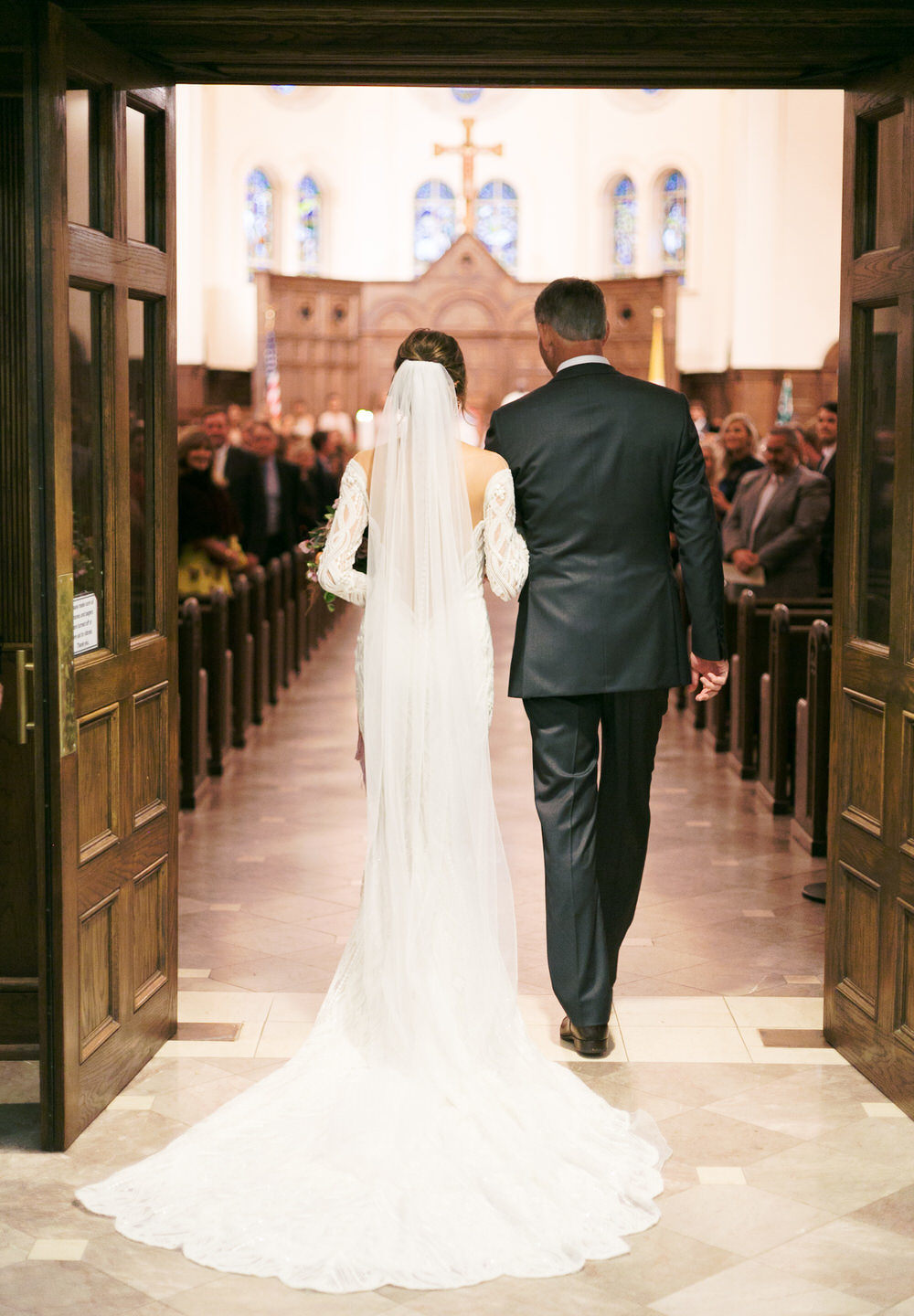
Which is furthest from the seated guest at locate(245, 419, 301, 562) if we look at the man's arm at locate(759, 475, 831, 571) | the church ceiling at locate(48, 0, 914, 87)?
the church ceiling at locate(48, 0, 914, 87)

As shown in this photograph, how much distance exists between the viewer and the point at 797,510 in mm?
8859

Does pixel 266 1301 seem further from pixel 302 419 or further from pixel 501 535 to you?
pixel 302 419

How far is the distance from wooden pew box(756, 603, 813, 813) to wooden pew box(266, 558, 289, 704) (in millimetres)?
4237

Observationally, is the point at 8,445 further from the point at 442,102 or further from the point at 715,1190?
the point at 442,102

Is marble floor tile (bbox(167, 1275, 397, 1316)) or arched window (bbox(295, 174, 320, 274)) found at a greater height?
arched window (bbox(295, 174, 320, 274))

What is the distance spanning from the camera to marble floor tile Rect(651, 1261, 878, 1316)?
302 centimetres

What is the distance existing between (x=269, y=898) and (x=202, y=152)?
73.5 ft

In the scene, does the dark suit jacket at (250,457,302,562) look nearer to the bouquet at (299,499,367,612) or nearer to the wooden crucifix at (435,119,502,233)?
the bouquet at (299,499,367,612)

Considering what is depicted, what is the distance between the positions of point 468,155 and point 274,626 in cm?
1769

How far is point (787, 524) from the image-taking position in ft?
29.5

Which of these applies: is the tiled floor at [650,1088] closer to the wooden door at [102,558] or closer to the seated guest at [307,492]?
the wooden door at [102,558]

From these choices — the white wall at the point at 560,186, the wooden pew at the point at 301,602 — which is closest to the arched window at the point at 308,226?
the white wall at the point at 560,186

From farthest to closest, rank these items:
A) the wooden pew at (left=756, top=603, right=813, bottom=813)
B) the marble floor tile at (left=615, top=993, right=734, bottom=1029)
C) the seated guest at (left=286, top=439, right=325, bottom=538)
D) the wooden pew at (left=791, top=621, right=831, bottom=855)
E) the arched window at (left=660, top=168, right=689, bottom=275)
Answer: the arched window at (left=660, top=168, right=689, bottom=275)
the seated guest at (left=286, top=439, right=325, bottom=538)
the wooden pew at (left=756, top=603, right=813, bottom=813)
the wooden pew at (left=791, top=621, right=831, bottom=855)
the marble floor tile at (left=615, top=993, right=734, bottom=1029)

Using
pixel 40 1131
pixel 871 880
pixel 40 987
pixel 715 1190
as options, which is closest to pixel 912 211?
pixel 871 880
